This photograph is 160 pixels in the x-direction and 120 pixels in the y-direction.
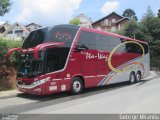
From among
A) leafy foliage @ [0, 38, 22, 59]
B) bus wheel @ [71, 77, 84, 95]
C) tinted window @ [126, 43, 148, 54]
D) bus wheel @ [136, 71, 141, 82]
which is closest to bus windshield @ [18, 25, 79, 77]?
bus wheel @ [71, 77, 84, 95]

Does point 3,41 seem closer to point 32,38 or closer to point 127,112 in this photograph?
point 32,38

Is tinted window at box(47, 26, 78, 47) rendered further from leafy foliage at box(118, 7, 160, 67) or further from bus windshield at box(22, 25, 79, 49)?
leafy foliage at box(118, 7, 160, 67)

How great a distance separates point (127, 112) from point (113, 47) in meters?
9.71

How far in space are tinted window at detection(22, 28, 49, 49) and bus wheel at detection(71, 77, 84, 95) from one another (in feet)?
9.54

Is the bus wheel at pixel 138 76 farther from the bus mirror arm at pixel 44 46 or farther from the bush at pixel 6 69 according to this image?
the bus mirror arm at pixel 44 46

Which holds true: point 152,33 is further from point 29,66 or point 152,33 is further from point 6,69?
point 29,66

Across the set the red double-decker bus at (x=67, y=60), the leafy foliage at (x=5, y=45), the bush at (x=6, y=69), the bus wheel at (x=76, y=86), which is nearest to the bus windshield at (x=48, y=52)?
the red double-decker bus at (x=67, y=60)

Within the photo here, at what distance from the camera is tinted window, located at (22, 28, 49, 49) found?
1461 centimetres

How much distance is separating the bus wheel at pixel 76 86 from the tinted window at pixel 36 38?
291 cm

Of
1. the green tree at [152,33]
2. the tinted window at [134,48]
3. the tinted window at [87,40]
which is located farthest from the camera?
the green tree at [152,33]

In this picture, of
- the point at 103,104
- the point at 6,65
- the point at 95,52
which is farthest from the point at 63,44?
the point at 6,65

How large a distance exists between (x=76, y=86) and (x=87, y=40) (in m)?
2.82

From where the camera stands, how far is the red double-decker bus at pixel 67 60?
46.1 feet

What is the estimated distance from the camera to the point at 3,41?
2064cm
